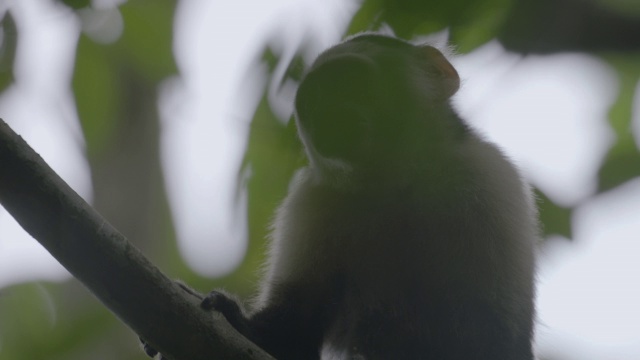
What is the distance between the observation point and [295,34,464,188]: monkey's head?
11.5 ft

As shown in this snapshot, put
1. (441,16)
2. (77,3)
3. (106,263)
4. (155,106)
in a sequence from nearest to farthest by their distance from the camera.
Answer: (441,16) → (77,3) → (106,263) → (155,106)

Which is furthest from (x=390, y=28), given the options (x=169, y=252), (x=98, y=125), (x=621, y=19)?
(x=169, y=252)

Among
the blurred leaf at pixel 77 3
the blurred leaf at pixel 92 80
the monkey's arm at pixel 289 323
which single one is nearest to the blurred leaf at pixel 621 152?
the monkey's arm at pixel 289 323

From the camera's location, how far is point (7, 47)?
11.2 ft

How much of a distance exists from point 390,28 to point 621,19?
49cm

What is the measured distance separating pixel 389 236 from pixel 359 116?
472 mm

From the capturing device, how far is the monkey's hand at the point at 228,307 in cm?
266

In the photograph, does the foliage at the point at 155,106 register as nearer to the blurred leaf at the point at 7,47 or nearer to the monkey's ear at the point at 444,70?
the blurred leaf at the point at 7,47

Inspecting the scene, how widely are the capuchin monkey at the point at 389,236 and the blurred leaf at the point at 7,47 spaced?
1037mm

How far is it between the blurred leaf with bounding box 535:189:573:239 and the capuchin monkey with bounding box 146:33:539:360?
86 millimetres

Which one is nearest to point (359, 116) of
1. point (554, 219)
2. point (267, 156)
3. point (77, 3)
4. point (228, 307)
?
point (267, 156)

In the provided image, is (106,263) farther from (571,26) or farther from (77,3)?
(571,26)

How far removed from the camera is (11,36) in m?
3.15

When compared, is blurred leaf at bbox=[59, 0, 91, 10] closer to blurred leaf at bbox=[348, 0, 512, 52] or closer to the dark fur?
blurred leaf at bbox=[348, 0, 512, 52]
